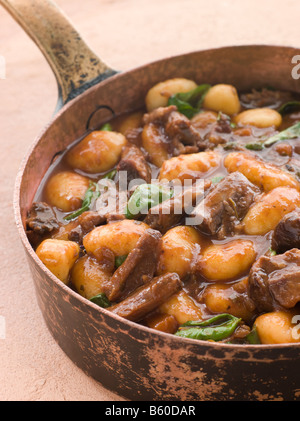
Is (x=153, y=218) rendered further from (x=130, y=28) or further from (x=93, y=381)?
(x=130, y=28)

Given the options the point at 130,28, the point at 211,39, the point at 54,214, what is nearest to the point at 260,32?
the point at 211,39

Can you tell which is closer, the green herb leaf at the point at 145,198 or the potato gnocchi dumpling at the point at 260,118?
the green herb leaf at the point at 145,198

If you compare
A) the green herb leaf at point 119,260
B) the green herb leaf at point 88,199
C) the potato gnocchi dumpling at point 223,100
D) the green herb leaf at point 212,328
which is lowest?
the green herb leaf at point 212,328

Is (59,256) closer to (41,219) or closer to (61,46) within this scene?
(41,219)

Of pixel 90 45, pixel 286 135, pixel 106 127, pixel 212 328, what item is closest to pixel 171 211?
pixel 212 328

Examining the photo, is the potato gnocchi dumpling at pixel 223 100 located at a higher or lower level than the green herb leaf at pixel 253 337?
higher

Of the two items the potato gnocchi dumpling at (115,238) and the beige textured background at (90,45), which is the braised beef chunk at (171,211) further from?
the beige textured background at (90,45)

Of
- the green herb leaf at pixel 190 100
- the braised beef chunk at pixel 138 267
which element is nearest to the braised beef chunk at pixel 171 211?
the braised beef chunk at pixel 138 267
